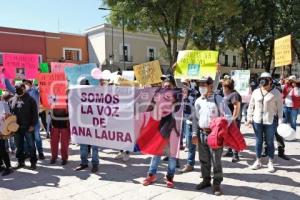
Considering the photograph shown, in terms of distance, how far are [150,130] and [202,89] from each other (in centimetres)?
112

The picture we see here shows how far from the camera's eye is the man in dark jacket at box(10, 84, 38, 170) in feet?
25.1

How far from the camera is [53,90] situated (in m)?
8.66

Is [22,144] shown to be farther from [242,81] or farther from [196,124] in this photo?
[242,81]

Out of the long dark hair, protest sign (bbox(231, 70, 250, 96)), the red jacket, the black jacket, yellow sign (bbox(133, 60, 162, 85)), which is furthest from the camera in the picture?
protest sign (bbox(231, 70, 250, 96))

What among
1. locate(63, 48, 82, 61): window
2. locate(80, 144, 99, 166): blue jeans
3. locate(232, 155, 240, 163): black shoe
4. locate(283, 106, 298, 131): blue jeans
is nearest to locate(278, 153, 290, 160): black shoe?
locate(232, 155, 240, 163): black shoe

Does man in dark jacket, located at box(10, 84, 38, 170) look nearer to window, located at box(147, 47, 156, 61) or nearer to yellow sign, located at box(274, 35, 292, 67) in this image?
yellow sign, located at box(274, 35, 292, 67)

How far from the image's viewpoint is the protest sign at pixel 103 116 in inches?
263

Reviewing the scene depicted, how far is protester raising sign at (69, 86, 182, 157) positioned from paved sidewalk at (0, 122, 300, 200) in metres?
0.62

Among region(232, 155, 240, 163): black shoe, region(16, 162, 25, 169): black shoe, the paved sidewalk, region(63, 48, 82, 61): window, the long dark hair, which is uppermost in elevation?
region(63, 48, 82, 61): window

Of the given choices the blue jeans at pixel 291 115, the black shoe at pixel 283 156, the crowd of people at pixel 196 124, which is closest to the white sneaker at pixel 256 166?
the crowd of people at pixel 196 124

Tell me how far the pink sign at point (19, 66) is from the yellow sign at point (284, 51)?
288 inches

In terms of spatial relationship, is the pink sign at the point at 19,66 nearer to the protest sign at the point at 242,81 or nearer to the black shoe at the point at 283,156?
the black shoe at the point at 283,156

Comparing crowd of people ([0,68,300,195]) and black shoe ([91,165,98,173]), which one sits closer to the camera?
crowd of people ([0,68,300,195])

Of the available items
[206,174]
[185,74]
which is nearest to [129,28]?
[185,74]
